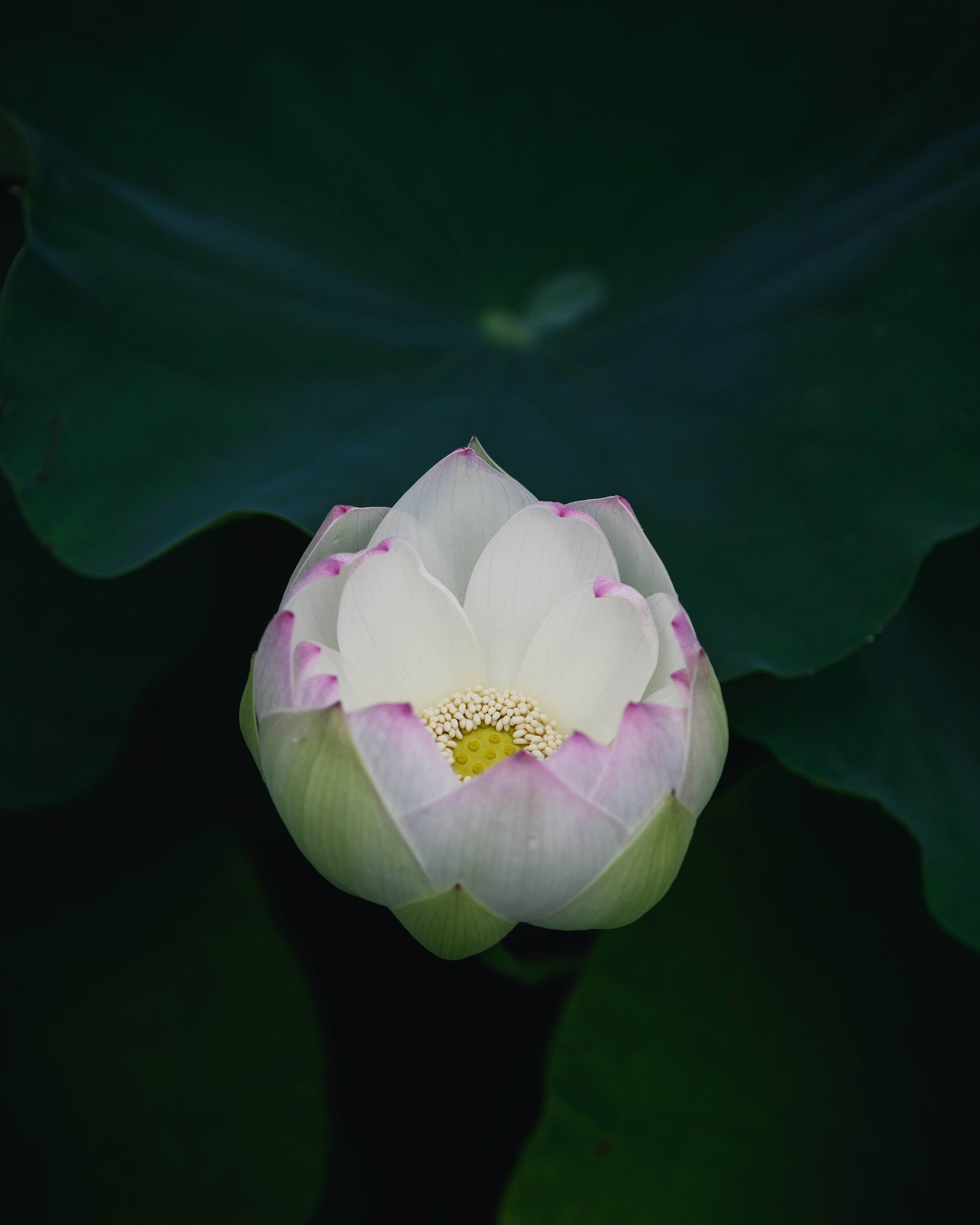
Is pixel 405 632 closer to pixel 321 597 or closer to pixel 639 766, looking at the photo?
pixel 321 597

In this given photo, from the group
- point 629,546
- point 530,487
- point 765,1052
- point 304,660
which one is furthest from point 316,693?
point 765,1052

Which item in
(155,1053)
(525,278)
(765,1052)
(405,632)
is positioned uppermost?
(405,632)

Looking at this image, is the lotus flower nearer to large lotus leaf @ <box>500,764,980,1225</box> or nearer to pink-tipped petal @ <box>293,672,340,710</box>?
pink-tipped petal @ <box>293,672,340,710</box>

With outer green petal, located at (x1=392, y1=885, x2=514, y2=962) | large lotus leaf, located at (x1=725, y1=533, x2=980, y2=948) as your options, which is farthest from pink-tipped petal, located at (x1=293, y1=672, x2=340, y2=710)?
large lotus leaf, located at (x1=725, y1=533, x2=980, y2=948)

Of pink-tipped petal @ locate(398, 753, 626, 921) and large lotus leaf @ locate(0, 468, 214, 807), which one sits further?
large lotus leaf @ locate(0, 468, 214, 807)

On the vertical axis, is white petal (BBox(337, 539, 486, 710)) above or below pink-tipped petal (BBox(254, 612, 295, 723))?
below

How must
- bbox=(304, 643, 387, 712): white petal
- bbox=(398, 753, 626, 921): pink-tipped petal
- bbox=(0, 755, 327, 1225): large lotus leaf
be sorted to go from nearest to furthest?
bbox=(398, 753, 626, 921): pink-tipped petal
bbox=(304, 643, 387, 712): white petal
bbox=(0, 755, 327, 1225): large lotus leaf

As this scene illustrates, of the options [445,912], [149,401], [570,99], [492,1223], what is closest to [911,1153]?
[492,1223]
